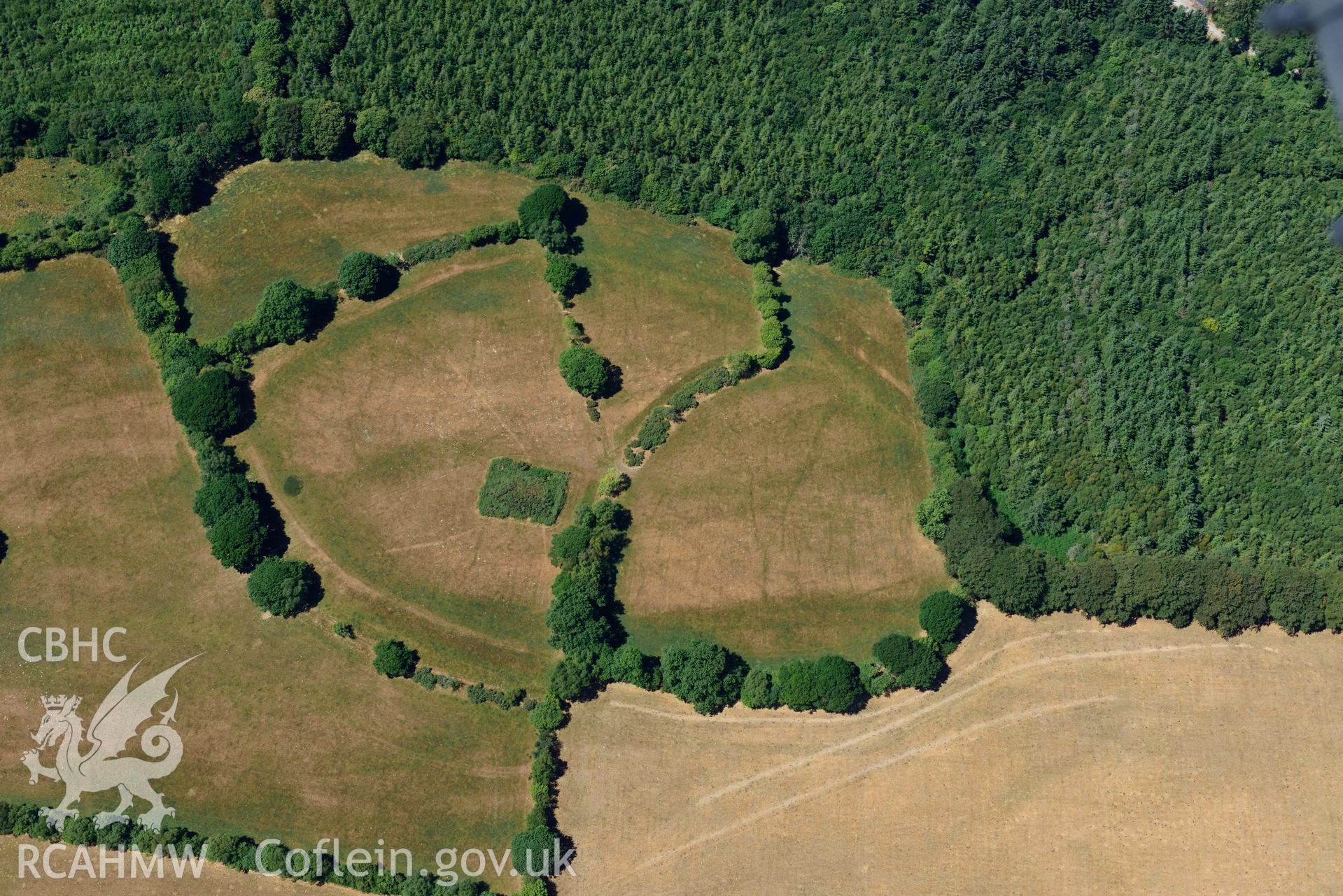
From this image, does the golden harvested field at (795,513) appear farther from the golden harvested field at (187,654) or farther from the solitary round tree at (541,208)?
the solitary round tree at (541,208)

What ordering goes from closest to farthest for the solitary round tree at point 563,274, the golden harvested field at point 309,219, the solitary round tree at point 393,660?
the solitary round tree at point 393,660 → the solitary round tree at point 563,274 → the golden harvested field at point 309,219

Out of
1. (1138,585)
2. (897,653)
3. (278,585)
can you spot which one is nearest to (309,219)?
(278,585)

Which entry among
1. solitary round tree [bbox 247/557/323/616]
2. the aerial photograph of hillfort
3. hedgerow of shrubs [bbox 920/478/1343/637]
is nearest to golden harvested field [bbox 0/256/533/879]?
the aerial photograph of hillfort

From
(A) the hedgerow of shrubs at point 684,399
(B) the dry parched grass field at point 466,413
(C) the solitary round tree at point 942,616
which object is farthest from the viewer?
(A) the hedgerow of shrubs at point 684,399

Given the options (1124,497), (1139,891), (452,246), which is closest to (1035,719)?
(1139,891)

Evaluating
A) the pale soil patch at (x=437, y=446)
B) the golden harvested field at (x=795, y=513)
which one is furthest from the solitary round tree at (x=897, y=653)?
the pale soil patch at (x=437, y=446)

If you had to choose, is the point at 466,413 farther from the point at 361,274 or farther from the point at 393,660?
the point at 393,660

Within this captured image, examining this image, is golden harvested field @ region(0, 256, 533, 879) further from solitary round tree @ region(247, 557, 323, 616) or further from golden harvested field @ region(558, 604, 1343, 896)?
golden harvested field @ region(558, 604, 1343, 896)

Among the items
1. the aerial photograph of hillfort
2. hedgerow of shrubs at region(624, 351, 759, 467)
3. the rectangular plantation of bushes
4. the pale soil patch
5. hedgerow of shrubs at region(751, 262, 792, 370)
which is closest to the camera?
the aerial photograph of hillfort

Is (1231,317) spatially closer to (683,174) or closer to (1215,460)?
(1215,460)
